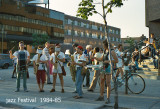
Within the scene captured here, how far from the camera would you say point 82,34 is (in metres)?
82.4

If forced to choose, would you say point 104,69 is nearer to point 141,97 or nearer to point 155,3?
point 141,97

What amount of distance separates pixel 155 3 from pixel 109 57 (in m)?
15.9

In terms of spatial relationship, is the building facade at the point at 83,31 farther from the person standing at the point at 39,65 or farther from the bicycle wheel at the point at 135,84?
the bicycle wheel at the point at 135,84

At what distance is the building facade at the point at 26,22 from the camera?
51541mm

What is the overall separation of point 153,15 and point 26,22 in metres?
43.6

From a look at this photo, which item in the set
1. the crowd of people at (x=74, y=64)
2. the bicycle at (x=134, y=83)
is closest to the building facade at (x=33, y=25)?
the crowd of people at (x=74, y=64)

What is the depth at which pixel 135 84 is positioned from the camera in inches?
320

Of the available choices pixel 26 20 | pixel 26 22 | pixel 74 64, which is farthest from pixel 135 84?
pixel 26 20

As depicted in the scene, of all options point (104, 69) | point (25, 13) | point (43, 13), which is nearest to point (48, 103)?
point (104, 69)

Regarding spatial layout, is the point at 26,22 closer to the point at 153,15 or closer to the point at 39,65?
the point at 153,15

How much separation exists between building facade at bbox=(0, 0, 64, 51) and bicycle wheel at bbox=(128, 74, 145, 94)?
137 ft

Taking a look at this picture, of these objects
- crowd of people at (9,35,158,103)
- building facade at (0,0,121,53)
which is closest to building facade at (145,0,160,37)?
crowd of people at (9,35,158,103)

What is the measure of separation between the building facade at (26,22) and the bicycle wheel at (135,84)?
41.6 meters

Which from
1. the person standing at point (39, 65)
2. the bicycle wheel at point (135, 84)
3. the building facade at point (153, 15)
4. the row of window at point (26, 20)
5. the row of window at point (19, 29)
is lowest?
the bicycle wheel at point (135, 84)
